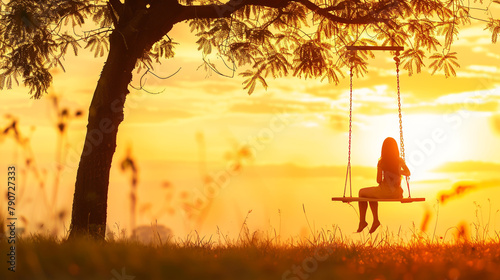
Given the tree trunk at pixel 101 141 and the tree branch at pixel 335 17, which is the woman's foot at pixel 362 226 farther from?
the tree trunk at pixel 101 141

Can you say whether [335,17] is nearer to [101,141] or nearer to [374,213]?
[374,213]

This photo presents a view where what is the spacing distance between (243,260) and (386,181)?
18.9 ft

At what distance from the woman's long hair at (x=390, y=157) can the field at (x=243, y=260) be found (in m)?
3.49

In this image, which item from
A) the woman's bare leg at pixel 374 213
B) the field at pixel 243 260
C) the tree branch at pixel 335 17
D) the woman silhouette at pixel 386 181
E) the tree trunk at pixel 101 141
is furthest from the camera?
the woman's bare leg at pixel 374 213

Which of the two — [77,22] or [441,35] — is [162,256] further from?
[441,35]

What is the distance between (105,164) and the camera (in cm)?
1190

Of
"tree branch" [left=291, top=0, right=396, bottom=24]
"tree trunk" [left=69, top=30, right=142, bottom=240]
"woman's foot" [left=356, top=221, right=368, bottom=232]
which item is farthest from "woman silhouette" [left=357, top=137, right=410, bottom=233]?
"tree trunk" [left=69, top=30, right=142, bottom=240]

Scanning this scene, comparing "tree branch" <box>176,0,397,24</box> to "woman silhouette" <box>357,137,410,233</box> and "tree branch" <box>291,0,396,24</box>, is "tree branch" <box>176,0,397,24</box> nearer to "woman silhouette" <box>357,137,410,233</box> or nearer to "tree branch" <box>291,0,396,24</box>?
"tree branch" <box>291,0,396,24</box>

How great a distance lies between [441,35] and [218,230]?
724cm

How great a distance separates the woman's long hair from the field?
3494mm

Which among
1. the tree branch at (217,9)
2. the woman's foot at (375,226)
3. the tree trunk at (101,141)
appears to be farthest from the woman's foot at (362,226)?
the tree trunk at (101,141)

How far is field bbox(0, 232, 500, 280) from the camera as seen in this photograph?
815 cm

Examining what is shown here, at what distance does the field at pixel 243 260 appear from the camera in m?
8.15

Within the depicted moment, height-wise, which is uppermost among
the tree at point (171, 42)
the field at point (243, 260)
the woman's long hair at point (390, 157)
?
the tree at point (171, 42)
